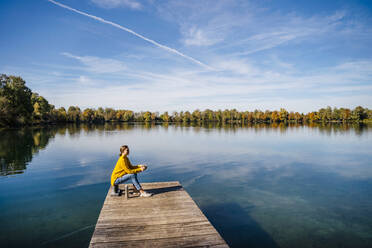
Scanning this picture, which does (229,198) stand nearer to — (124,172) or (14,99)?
(124,172)

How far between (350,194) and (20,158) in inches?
1082

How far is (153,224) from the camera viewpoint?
20.6 ft

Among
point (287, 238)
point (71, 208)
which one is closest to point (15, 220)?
point (71, 208)

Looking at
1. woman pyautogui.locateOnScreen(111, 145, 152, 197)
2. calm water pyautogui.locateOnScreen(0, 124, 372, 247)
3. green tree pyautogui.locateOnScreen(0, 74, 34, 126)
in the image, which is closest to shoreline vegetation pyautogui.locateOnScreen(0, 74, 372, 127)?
green tree pyautogui.locateOnScreen(0, 74, 34, 126)

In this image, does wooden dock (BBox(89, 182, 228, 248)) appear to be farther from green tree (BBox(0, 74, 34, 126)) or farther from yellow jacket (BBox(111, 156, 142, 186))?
green tree (BBox(0, 74, 34, 126))

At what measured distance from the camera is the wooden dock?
17.6ft

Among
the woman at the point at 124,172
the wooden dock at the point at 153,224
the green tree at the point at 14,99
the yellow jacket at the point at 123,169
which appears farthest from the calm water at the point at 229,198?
the green tree at the point at 14,99

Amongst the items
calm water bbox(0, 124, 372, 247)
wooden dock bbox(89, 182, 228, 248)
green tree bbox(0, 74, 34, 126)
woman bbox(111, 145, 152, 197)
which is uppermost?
green tree bbox(0, 74, 34, 126)

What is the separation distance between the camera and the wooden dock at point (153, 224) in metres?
5.35

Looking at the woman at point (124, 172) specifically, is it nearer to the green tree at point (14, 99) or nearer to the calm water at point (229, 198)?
the calm water at point (229, 198)

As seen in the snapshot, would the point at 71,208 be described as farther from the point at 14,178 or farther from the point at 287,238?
the point at 287,238

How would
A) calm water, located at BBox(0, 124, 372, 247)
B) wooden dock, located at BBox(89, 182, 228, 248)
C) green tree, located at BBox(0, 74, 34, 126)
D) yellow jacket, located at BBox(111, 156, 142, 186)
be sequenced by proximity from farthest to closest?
green tree, located at BBox(0, 74, 34, 126) < yellow jacket, located at BBox(111, 156, 142, 186) < calm water, located at BBox(0, 124, 372, 247) < wooden dock, located at BBox(89, 182, 228, 248)

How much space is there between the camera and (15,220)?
352 inches

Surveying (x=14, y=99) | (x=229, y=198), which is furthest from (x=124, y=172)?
(x=14, y=99)
